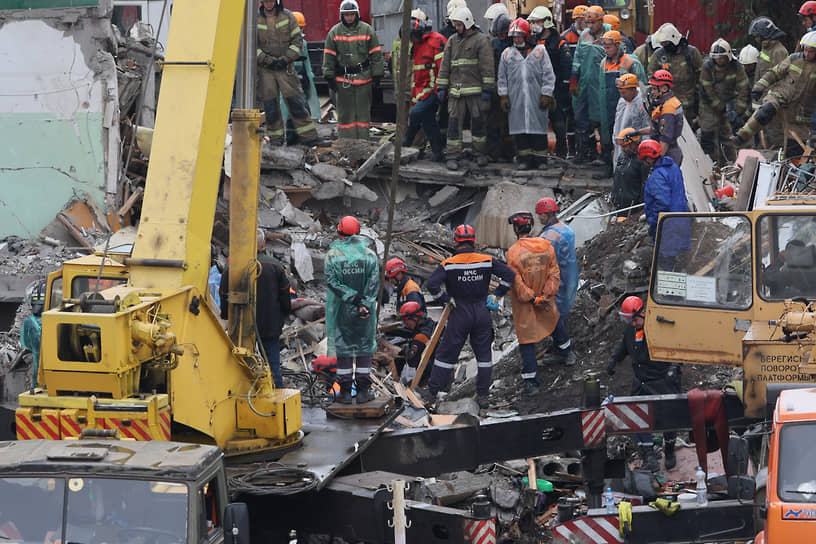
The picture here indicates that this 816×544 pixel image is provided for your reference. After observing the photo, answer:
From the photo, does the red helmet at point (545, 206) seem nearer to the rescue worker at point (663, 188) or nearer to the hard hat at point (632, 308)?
the rescue worker at point (663, 188)

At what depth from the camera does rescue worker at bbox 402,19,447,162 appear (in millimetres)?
17500

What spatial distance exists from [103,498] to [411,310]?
6.92 m

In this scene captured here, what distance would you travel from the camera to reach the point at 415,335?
526 inches

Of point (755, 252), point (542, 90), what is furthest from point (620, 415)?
point (542, 90)

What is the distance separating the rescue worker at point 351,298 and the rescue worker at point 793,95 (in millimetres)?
6421

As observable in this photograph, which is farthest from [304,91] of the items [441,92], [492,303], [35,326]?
[35,326]

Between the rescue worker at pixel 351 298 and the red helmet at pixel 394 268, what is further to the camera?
the red helmet at pixel 394 268

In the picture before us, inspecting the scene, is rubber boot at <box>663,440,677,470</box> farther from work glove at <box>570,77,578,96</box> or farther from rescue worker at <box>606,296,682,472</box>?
work glove at <box>570,77,578,96</box>

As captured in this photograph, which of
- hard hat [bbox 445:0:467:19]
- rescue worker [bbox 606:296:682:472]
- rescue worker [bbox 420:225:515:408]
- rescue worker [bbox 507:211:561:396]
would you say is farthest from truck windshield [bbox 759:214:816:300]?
hard hat [bbox 445:0:467:19]

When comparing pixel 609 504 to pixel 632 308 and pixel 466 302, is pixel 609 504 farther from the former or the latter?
pixel 466 302

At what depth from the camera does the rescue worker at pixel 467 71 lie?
54.8ft

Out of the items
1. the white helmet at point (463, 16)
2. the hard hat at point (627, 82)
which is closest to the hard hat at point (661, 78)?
the hard hat at point (627, 82)

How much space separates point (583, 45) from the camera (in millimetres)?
16719

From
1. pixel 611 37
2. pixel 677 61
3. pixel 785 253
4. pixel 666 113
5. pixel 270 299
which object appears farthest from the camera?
pixel 677 61
